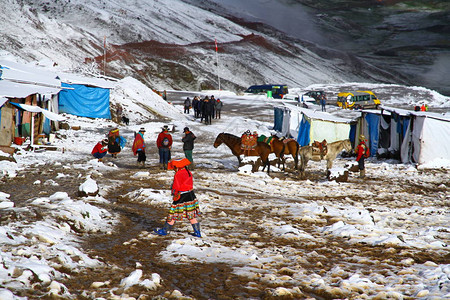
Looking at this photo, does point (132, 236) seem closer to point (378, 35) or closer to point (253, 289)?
point (253, 289)

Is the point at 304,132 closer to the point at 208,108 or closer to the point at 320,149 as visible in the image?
the point at 320,149

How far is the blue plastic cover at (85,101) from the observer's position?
3084 centimetres

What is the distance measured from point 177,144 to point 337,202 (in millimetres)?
14711

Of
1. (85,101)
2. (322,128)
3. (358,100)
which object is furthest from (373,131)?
(358,100)

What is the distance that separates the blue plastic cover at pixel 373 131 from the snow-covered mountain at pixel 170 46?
55514 mm

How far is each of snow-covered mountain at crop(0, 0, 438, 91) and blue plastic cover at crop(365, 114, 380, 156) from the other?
55514 millimetres

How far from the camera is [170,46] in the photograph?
106125 mm

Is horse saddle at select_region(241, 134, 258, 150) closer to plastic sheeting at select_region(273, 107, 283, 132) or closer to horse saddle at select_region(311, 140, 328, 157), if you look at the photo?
horse saddle at select_region(311, 140, 328, 157)

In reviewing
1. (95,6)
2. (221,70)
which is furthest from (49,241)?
(95,6)

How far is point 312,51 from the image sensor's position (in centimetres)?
12588

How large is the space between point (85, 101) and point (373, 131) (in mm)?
20371

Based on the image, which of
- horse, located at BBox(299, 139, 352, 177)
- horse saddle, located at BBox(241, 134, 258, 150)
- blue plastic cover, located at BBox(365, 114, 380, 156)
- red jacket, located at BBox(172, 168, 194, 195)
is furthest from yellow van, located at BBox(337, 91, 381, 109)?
red jacket, located at BBox(172, 168, 194, 195)

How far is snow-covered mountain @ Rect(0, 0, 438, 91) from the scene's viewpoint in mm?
81562

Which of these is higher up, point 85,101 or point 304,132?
point 85,101
